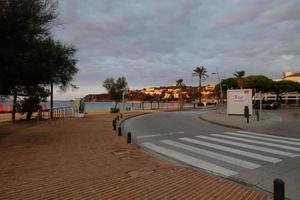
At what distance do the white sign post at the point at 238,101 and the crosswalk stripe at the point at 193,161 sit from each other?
2525 cm

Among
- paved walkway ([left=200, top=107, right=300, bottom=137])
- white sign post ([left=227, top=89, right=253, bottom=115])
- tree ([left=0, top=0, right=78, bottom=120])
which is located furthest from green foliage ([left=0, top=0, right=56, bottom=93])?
white sign post ([left=227, top=89, right=253, bottom=115])

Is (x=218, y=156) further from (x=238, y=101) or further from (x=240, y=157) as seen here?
(x=238, y=101)

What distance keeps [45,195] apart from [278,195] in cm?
402

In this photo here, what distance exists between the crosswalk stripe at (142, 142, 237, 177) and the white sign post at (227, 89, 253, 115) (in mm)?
25245

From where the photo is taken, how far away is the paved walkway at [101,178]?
23.7 ft

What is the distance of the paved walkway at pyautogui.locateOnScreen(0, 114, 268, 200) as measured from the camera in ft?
23.7

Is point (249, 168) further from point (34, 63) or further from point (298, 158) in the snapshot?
point (34, 63)

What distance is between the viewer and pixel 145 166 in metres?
10.2

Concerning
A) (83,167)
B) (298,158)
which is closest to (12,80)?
(83,167)

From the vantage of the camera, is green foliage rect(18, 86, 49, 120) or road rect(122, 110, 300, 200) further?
green foliage rect(18, 86, 49, 120)

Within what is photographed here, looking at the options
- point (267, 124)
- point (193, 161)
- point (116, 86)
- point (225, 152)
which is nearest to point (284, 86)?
point (116, 86)

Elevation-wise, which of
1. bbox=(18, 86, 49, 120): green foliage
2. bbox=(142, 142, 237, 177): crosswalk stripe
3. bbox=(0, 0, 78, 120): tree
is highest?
bbox=(0, 0, 78, 120): tree

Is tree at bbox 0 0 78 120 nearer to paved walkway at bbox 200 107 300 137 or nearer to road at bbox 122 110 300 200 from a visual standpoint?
road at bbox 122 110 300 200

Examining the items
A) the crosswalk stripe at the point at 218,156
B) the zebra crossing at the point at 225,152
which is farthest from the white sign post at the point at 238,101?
the crosswalk stripe at the point at 218,156
